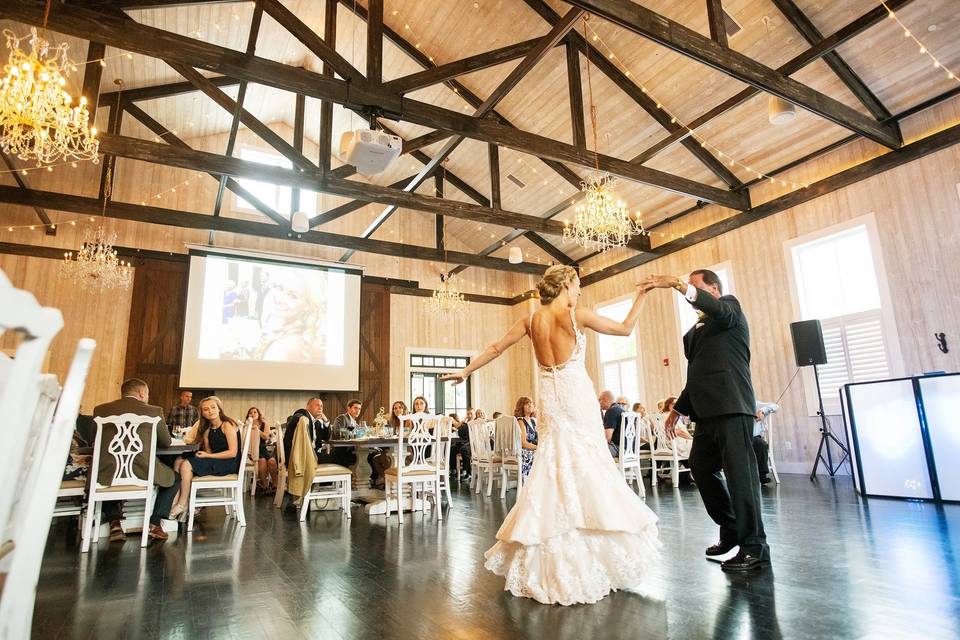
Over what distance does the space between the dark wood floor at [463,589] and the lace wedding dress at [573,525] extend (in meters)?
0.11

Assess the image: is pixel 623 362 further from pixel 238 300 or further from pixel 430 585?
pixel 430 585

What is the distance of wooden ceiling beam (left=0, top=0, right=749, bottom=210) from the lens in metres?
4.72

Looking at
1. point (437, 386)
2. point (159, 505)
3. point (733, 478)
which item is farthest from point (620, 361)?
point (159, 505)

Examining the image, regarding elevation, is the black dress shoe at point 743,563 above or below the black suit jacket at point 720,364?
below

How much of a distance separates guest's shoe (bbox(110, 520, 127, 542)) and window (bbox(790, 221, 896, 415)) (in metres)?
7.93

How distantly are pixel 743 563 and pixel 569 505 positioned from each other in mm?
1006

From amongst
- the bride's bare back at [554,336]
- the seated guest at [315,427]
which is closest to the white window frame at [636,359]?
the seated guest at [315,427]

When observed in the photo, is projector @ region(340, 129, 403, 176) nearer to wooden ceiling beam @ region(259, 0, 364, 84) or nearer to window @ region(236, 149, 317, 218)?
wooden ceiling beam @ region(259, 0, 364, 84)

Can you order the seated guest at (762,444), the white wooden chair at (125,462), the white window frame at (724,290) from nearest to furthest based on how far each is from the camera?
the white wooden chair at (125,462), the seated guest at (762,444), the white window frame at (724,290)

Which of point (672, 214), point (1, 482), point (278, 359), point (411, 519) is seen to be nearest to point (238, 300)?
point (278, 359)

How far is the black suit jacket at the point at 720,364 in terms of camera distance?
9.16 feet

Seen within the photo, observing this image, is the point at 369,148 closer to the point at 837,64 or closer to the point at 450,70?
the point at 450,70

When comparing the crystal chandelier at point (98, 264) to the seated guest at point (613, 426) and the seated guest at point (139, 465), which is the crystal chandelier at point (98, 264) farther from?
the seated guest at point (613, 426)

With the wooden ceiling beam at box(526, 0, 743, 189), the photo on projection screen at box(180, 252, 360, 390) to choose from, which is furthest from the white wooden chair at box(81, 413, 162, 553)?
the wooden ceiling beam at box(526, 0, 743, 189)
